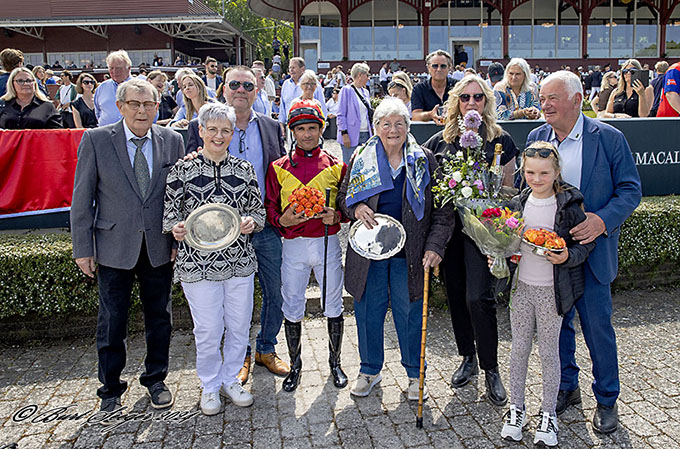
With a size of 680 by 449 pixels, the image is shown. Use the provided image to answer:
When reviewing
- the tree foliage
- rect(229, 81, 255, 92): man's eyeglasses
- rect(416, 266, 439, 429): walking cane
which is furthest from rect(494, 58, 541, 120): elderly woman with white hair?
the tree foliage

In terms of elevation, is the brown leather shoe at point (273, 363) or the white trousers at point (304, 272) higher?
the white trousers at point (304, 272)

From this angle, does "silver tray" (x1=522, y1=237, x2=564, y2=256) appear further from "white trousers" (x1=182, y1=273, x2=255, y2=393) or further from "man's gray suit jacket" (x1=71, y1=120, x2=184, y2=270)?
"man's gray suit jacket" (x1=71, y1=120, x2=184, y2=270)

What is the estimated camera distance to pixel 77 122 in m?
8.00

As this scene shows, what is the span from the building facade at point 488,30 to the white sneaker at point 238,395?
26407mm

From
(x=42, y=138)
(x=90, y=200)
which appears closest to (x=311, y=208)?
(x=90, y=200)

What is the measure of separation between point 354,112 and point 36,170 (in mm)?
4195

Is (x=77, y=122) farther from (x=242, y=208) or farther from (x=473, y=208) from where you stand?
(x=473, y=208)

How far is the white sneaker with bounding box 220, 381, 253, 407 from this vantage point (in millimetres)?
3932

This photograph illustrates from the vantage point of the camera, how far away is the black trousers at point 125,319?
3822 millimetres

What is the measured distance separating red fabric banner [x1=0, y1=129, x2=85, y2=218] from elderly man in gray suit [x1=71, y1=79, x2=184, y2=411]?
8.99 feet

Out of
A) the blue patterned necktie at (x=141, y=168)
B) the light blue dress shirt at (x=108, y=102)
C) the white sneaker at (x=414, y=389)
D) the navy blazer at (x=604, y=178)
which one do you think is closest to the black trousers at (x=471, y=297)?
the white sneaker at (x=414, y=389)

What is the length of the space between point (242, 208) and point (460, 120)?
1.68 m

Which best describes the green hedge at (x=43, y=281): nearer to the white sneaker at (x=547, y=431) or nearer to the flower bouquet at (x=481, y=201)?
the flower bouquet at (x=481, y=201)

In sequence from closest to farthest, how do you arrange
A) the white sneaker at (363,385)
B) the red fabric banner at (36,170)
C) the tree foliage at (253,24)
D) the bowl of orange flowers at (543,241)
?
the bowl of orange flowers at (543,241) → the white sneaker at (363,385) → the red fabric banner at (36,170) → the tree foliage at (253,24)
